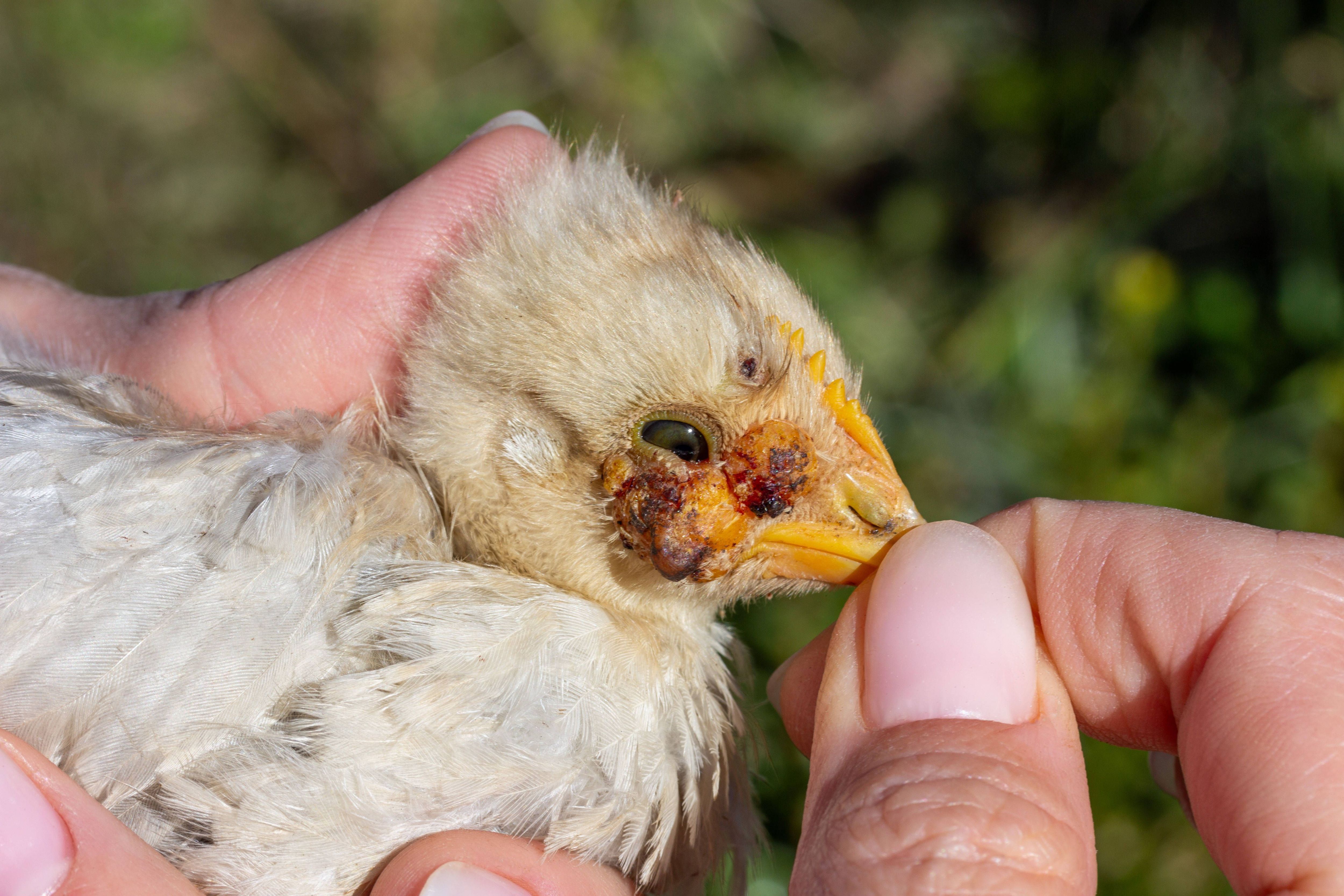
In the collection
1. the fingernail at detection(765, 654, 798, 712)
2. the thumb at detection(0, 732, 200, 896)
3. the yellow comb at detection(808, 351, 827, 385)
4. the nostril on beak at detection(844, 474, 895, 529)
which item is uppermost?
the yellow comb at detection(808, 351, 827, 385)

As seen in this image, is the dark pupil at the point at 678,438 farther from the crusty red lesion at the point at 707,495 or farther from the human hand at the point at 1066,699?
the human hand at the point at 1066,699

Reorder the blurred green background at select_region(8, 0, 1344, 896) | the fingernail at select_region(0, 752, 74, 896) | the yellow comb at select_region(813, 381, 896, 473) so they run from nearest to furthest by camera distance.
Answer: the fingernail at select_region(0, 752, 74, 896), the yellow comb at select_region(813, 381, 896, 473), the blurred green background at select_region(8, 0, 1344, 896)

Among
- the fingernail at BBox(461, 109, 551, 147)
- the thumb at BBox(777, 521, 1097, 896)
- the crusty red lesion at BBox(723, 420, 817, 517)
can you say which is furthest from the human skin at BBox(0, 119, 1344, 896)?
the fingernail at BBox(461, 109, 551, 147)

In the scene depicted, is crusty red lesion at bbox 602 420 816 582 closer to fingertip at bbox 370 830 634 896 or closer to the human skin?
the human skin

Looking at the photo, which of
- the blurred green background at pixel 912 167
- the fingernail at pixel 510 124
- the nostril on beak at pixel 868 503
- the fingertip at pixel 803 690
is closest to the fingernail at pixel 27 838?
the fingertip at pixel 803 690

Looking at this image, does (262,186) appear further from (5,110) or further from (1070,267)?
(1070,267)

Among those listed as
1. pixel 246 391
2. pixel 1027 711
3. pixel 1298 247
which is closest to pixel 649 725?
pixel 1027 711

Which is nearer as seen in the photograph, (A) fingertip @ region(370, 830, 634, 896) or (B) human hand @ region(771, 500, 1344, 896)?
(B) human hand @ region(771, 500, 1344, 896)
